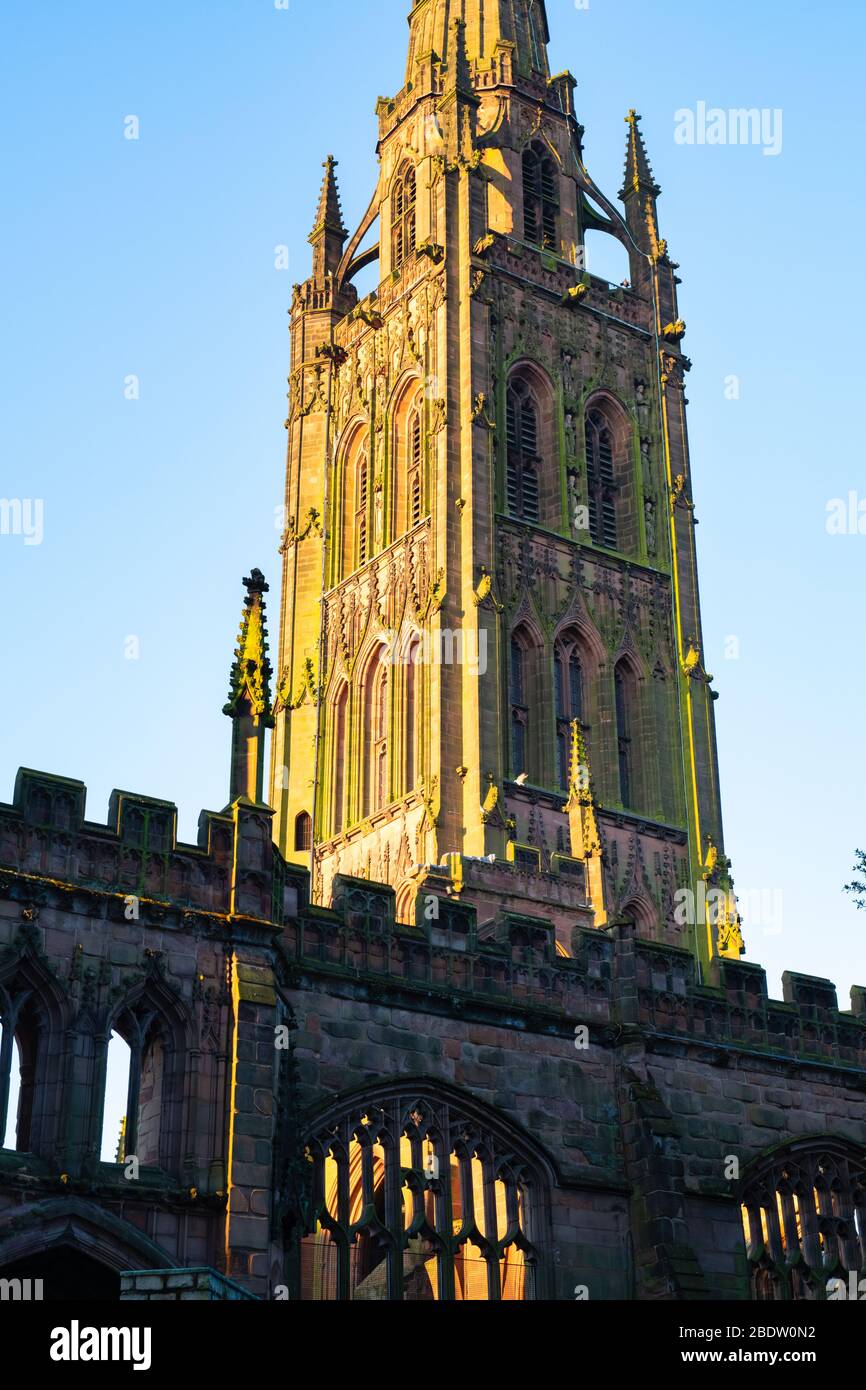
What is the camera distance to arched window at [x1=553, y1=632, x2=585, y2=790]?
159 ft

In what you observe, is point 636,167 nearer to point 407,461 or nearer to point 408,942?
point 407,461

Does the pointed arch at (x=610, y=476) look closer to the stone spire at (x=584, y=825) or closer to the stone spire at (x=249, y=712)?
the stone spire at (x=584, y=825)

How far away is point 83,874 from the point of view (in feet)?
58.8

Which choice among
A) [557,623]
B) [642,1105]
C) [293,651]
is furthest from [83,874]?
[293,651]

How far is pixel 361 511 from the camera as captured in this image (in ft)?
179

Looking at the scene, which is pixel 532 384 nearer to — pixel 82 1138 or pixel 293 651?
pixel 293 651

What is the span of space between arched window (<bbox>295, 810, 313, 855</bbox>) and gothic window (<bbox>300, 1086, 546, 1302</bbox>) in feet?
96.8

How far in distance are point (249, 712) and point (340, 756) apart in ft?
103

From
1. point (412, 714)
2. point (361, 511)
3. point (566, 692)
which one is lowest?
point (412, 714)

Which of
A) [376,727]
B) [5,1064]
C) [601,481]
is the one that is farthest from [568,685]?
[5,1064]

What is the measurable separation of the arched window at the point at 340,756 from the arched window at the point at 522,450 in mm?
7125
